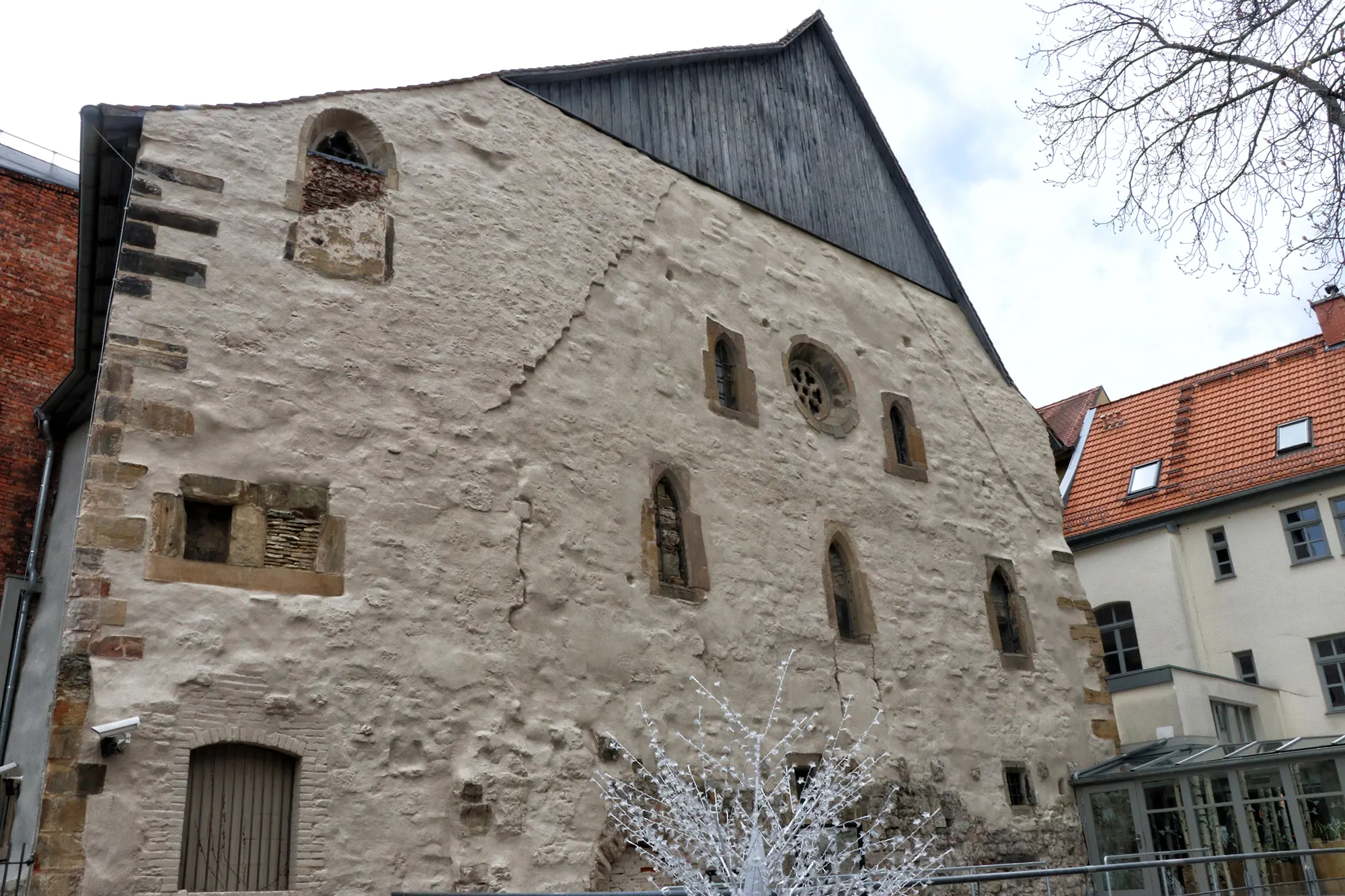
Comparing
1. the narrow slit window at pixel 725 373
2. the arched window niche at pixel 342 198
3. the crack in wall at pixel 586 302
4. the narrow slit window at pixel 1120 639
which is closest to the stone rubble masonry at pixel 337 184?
the arched window niche at pixel 342 198

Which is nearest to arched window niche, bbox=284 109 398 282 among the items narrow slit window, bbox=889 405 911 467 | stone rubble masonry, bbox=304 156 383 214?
stone rubble masonry, bbox=304 156 383 214

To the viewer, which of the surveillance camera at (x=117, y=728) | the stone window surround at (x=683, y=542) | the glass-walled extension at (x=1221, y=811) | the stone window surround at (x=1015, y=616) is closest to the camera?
the surveillance camera at (x=117, y=728)

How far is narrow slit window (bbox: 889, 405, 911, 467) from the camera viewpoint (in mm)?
12469

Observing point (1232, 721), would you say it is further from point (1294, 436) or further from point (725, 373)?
point (725, 373)

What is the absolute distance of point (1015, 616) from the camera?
1266 centimetres

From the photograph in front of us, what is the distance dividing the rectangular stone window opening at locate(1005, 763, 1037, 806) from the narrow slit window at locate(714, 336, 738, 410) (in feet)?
14.1

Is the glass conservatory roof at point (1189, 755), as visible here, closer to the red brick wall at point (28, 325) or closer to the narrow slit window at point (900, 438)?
the narrow slit window at point (900, 438)

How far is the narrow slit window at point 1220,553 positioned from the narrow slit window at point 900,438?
7126mm

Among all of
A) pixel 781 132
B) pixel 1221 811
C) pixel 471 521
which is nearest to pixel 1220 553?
pixel 1221 811

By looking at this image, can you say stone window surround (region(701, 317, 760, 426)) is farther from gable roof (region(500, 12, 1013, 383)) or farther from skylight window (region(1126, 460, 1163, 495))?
skylight window (region(1126, 460, 1163, 495))

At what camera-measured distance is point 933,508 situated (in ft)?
40.5

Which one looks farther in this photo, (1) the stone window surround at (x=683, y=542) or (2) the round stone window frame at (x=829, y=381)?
(2) the round stone window frame at (x=829, y=381)

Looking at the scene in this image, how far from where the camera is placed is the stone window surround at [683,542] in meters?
9.45

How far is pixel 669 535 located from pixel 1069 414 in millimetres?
14622
